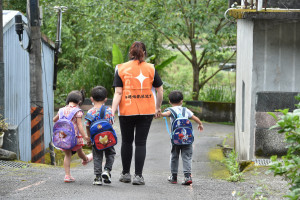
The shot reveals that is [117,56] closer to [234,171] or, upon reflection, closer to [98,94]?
[234,171]

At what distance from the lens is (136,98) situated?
665cm

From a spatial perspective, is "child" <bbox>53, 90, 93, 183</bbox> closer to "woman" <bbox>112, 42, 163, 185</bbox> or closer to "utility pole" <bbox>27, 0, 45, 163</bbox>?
"woman" <bbox>112, 42, 163, 185</bbox>

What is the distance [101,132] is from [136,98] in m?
0.62

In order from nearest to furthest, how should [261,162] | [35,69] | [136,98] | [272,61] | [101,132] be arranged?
[101,132] → [136,98] → [261,162] → [272,61] → [35,69]

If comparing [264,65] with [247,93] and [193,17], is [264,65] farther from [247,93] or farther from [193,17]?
[193,17]

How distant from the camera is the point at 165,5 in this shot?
17.7 meters

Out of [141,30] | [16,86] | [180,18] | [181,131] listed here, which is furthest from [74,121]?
[180,18]

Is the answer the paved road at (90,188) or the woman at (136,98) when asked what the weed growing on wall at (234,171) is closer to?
the paved road at (90,188)

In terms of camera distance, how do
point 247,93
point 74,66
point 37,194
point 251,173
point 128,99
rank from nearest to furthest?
point 37,194 → point 128,99 → point 251,173 → point 247,93 → point 74,66

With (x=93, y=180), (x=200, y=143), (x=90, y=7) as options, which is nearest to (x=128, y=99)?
(x=93, y=180)

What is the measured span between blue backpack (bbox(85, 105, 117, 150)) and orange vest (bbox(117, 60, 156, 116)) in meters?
0.29

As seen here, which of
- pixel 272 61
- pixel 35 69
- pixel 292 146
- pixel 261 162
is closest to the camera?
pixel 292 146

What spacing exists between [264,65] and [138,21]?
8775 millimetres

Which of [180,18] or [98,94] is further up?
[180,18]
